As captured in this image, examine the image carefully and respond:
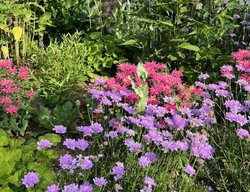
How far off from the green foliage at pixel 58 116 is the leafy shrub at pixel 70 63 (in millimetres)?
254

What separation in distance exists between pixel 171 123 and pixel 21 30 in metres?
2.16

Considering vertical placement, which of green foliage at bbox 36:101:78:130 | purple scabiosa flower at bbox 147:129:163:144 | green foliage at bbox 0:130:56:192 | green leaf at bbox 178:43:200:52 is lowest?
green foliage at bbox 36:101:78:130

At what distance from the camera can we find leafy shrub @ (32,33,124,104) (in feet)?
13.5

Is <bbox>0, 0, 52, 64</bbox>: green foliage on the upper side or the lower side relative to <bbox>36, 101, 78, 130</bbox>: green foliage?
upper

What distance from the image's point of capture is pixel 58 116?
3686mm

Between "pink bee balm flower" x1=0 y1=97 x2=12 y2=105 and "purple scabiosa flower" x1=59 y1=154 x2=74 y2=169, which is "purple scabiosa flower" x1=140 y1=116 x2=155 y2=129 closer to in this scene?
"purple scabiosa flower" x1=59 y1=154 x2=74 y2=169

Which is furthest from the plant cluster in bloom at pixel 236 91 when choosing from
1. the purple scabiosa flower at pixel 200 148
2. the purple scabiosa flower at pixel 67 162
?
the purple scabiosa flower at pixel 67 162

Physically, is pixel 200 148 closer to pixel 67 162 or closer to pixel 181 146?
pixel 181 146

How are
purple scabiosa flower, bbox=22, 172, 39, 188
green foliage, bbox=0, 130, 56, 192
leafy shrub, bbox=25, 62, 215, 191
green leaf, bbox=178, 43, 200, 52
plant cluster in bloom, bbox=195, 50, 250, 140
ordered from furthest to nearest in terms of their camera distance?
green leaf, bbox=178, 43, 200, 52, plant cluster in bloom, bbox=195, 50, 250, 140, leafy shrub, bbox=25, 62, 215, 191, green foliage, bbox=0, 130, 56, 192, purple scabiosa flower, bbox=22, 172, 39, 188

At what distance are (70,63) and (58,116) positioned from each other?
0.82 meters

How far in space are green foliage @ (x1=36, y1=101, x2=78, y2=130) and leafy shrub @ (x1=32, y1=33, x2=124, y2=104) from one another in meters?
0.25

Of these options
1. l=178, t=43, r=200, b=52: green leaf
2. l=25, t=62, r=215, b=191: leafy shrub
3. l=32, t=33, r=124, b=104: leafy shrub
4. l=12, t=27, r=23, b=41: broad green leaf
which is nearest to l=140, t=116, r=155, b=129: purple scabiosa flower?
l=25, t=62, r=215, b=191: leafy shrub

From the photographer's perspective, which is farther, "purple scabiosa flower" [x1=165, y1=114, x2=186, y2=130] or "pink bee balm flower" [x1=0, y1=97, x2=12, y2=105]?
"pink bee balm flower" [x1=0, y1=97, x2=12, y2=105]

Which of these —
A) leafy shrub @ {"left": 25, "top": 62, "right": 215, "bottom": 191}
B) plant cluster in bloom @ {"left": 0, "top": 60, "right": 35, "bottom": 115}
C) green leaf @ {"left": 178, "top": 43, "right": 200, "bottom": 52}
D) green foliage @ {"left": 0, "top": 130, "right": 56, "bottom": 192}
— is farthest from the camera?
green leaf @ {"left": 178, "top": 43, "right": 200, "bottom": 52}
